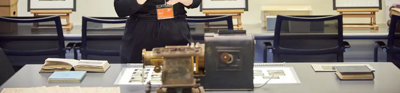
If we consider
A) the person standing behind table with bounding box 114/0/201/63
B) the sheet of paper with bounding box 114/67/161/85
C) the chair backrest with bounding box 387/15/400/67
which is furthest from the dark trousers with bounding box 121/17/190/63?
the chair backrest with bounding box 387/15/400/67

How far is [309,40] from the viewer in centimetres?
422

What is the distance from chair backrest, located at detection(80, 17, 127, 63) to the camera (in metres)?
4.20

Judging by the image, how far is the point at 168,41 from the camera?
301cm

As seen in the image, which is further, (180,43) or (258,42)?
(258,42)

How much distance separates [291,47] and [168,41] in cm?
154

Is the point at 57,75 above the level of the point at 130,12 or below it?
below

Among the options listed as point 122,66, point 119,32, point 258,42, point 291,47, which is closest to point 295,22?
point 291,47

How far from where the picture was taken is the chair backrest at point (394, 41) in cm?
435

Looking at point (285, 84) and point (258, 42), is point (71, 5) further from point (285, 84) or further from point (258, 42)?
point (285, 84)

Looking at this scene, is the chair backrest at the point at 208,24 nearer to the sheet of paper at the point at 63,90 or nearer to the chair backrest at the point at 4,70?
the chair backrest at the point at 4,70

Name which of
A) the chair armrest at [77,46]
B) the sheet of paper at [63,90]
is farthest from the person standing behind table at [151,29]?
the chair armrest at [77,46]

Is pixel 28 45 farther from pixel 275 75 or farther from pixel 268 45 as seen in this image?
pixel 275 75

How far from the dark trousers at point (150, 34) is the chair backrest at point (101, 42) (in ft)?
3.77

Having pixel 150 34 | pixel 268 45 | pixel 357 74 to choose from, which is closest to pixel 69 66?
pixel 150 34
